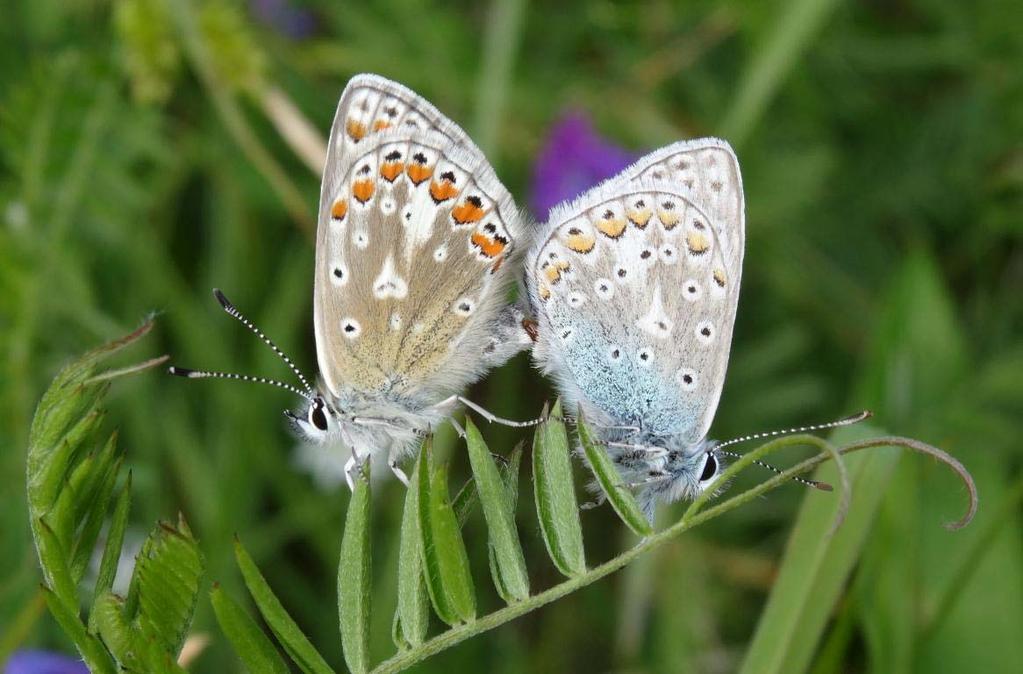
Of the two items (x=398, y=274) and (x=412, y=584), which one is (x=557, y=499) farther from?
(x=398, y=274)

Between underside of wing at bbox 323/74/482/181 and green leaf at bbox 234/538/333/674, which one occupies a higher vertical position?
underside of wing at bbox 323/74/482/181

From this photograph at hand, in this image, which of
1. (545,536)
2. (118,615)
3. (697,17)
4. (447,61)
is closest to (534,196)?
(447,61)

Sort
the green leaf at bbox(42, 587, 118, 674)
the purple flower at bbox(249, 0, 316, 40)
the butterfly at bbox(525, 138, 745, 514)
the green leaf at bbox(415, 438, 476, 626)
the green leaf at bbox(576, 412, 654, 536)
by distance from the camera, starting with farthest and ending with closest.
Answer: the purple flower at bbox(249, 0, 316, 40)
the butterfly at bbox(525, 138, 745, 514)
the green leaf at bbox(576, 412, 654, 536)
the green leaf at bbox(415, 438, 476, 626)
the green leaf at bbox(42, 587, 118, 674)

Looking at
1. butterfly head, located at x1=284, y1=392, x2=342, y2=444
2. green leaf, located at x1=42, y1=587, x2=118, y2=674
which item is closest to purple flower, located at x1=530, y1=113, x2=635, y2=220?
butterfly head, located at x1=284, y1=392, x2=342, y2=444

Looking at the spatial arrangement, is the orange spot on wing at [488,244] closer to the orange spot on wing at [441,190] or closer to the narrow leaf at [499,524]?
the orange spot on wing at [441,190]

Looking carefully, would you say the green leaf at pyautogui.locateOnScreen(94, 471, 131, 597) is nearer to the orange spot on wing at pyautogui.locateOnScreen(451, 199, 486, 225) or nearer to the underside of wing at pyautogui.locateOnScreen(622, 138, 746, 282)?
the orange spot on wing at pyautogui.locateOnScreen(451, 199, 486, 225)

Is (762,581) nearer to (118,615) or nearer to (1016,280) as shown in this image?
(1016,280)
